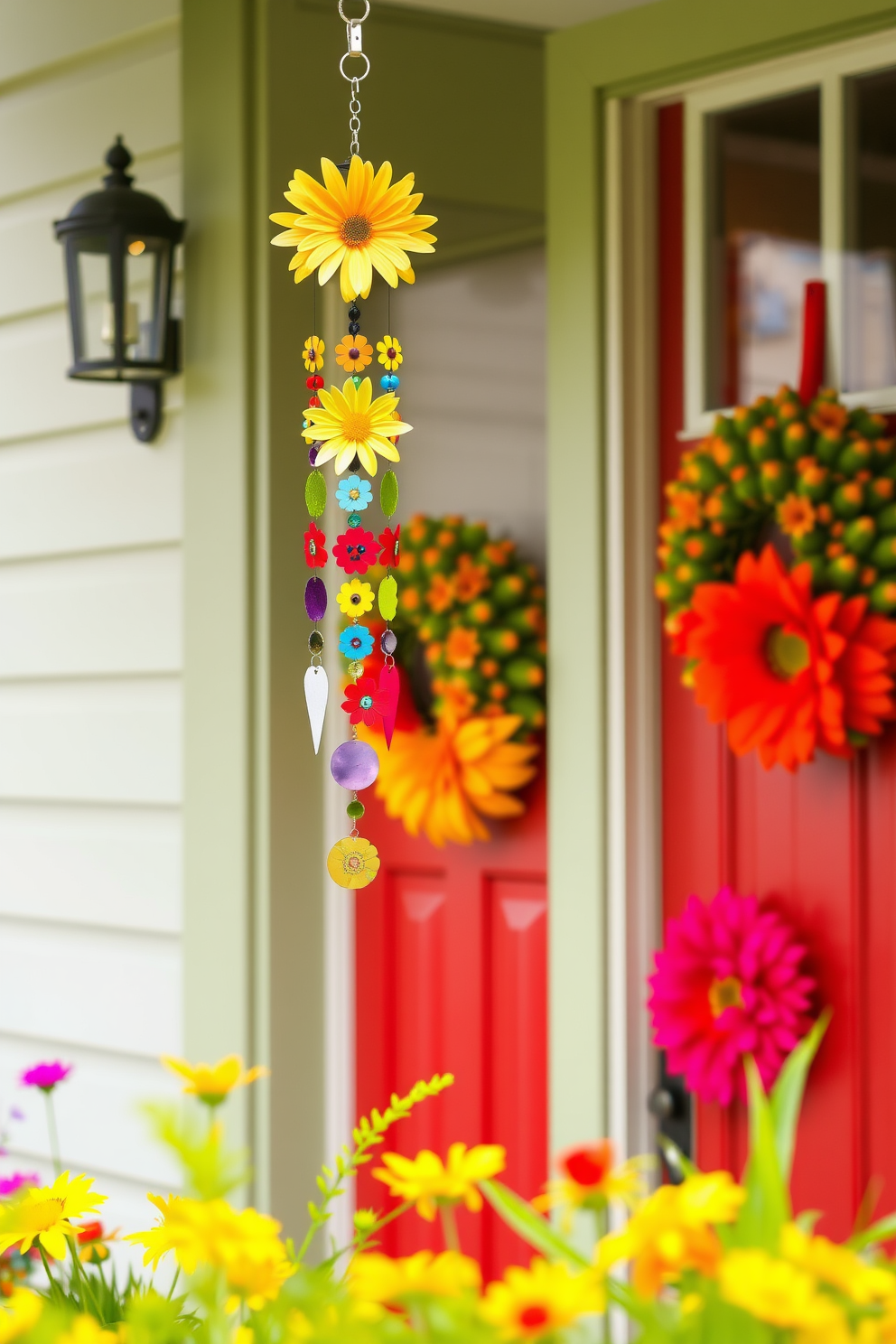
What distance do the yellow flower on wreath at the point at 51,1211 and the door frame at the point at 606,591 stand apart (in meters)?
1.32

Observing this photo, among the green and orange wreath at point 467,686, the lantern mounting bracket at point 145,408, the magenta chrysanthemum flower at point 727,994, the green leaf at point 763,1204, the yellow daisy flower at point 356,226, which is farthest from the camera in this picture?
the lantern mounting bracket at point 145,408

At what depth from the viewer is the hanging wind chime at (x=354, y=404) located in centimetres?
96

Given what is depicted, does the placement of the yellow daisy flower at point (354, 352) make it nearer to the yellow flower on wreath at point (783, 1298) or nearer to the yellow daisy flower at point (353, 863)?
the yellow daisy flower at point (353, 863)

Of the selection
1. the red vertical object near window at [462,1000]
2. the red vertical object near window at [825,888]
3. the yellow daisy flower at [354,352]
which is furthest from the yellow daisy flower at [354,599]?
the red vertical object near window at [462,1000]

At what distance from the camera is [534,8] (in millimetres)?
2076

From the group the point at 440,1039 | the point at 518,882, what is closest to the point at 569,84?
the point at 518,882

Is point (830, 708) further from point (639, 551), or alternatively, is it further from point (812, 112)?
point (812, 112)

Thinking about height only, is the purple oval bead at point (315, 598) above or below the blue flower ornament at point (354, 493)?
below

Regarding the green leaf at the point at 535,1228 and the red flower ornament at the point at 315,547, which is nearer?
the green leaf at the point at 535,1228

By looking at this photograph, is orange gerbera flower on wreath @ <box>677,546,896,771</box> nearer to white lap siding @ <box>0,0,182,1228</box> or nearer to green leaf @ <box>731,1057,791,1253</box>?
white lap siding @ <box>0,0,182,1228</box>

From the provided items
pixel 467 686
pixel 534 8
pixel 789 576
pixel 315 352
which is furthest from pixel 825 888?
pixel 534 8

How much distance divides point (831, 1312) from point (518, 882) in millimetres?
1911

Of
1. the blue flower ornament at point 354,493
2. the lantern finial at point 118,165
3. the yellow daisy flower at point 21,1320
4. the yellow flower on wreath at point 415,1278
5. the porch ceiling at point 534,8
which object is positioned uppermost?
the porch ceiling at point 534,8

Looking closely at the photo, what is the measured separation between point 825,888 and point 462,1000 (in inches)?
29.0
